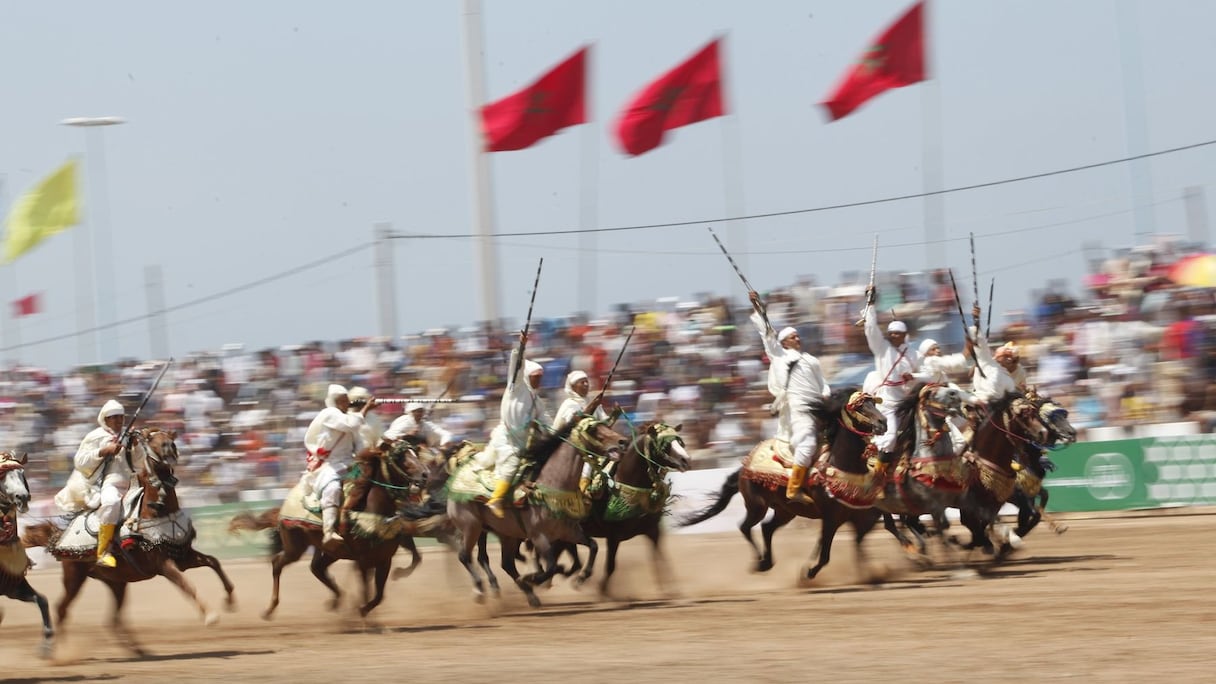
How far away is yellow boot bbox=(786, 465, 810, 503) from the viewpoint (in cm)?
1467

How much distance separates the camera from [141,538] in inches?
510

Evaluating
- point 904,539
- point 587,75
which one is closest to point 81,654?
point 904,539

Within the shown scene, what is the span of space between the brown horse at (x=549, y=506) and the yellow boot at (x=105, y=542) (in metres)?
3.23

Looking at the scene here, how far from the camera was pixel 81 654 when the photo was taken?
1280 cm

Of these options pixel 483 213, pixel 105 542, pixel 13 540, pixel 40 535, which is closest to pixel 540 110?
pixel 483 213

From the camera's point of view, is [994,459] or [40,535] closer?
[40,535]

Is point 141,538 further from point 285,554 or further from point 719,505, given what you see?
point 719,505

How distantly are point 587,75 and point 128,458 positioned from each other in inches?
433

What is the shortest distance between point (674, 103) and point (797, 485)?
28.3ft

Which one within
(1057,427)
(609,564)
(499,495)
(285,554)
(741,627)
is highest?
(1057,427)

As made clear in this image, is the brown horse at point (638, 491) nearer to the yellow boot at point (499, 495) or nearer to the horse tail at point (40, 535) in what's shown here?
the yellow boot at point (499, 495)

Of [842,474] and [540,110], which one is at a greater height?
[540,110]

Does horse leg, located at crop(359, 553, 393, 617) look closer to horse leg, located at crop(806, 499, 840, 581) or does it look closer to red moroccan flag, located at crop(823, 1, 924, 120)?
horse leg, located at crop(806, 499, 840, 581)

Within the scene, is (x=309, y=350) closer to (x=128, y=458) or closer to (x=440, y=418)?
(x=440, y=418)
